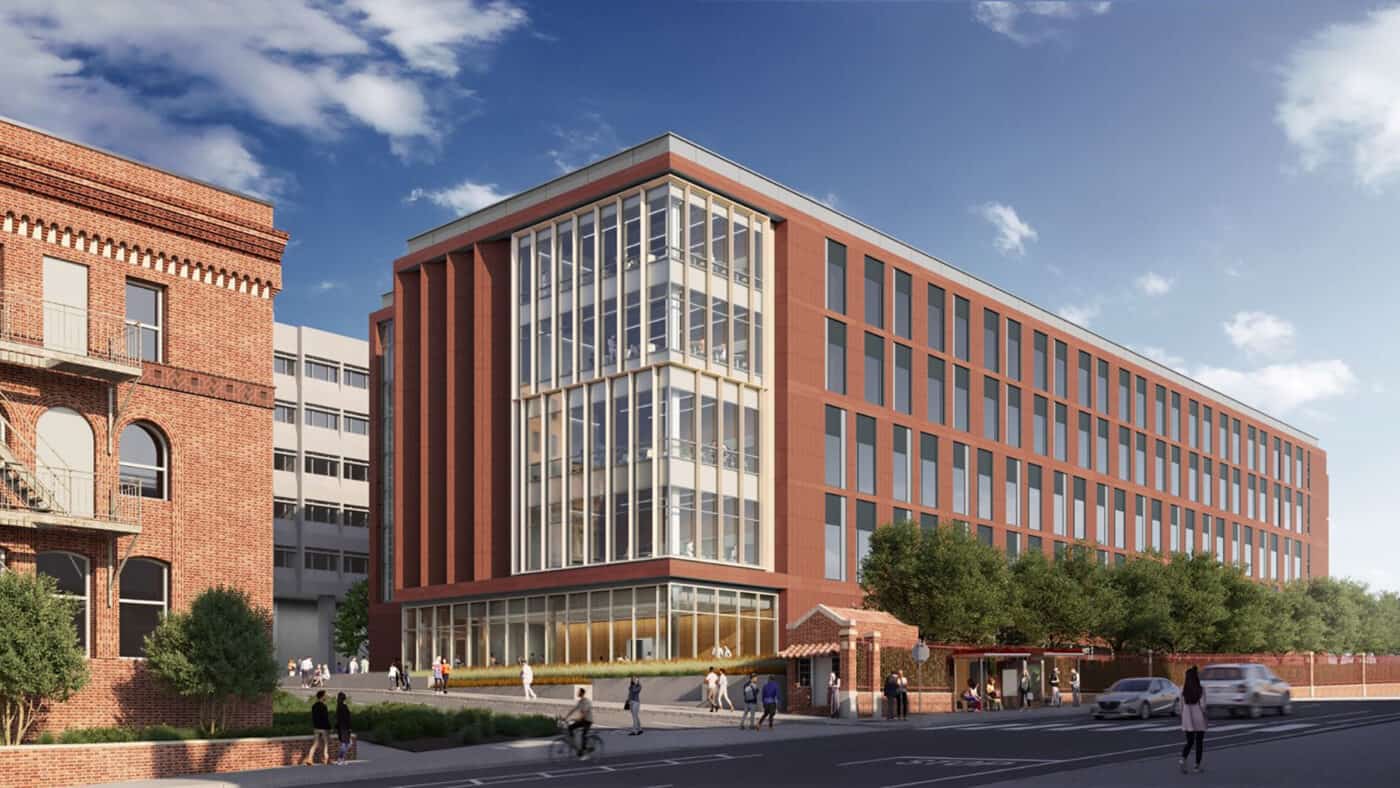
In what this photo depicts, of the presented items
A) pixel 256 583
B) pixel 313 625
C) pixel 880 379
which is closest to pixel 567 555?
pixel 880 379

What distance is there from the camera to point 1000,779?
24.5m

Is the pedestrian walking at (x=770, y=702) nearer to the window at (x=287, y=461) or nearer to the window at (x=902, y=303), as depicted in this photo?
the window at (x=902, y=303)

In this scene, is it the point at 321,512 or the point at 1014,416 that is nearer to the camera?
the point at 1014,416

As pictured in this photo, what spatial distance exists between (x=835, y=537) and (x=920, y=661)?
18173mm

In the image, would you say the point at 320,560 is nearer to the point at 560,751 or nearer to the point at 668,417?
the point at 668,417

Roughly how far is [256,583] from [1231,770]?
75.8ft

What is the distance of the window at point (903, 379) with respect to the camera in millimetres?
75188

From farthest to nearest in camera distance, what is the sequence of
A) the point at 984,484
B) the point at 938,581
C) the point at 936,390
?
the point at 984,484 → the point at 936,390 → the point at 938,581

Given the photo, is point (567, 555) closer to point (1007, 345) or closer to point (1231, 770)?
point (1007, 345)

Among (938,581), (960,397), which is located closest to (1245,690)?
(938,581)

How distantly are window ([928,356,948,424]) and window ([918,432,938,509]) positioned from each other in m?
1.27

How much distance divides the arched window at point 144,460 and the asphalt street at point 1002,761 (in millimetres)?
8425

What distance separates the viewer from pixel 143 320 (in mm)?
34750

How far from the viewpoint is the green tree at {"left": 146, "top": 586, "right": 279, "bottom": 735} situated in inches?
1289
